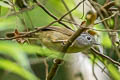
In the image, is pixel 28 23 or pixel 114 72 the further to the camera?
pixel 28 23

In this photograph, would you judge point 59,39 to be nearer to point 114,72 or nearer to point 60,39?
point 60,39

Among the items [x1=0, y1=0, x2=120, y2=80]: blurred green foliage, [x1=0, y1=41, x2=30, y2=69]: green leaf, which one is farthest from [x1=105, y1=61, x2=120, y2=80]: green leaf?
[x1=0, y1=41, x2=30, y2=69]: green leaf

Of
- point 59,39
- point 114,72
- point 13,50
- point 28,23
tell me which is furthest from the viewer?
point 59,39

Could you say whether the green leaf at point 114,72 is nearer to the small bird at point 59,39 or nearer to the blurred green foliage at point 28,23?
the blurred green foliage at point 28,23

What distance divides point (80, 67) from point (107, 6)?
86 cm

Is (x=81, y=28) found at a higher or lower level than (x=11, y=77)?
higher

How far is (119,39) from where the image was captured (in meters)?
1.88

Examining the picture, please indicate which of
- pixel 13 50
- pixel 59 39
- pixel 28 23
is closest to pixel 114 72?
pixel 59 39

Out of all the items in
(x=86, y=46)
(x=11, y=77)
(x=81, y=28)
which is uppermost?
(x=81, y=28)

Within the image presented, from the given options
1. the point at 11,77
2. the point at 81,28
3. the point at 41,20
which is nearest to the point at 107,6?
the point at 41,20

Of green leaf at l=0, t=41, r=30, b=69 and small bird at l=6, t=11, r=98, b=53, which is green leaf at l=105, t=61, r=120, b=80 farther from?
green leaf at l=0, t=41, r=30, b=69

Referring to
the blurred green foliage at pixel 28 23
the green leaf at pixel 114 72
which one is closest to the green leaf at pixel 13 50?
the blurred green foliage at pixel 28 23

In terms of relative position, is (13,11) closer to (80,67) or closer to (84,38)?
(84,38)

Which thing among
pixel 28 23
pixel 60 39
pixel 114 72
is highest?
pixel 28 23
